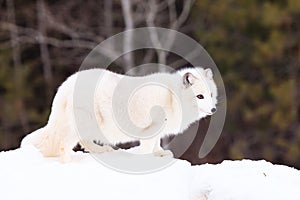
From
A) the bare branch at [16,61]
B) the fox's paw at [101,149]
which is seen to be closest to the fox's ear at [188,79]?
the fox's paw at [101,149]

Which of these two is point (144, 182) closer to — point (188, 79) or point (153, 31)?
point (188, 79)

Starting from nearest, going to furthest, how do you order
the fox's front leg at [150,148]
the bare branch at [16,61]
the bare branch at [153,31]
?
the fox's front leg at [150,148] < the bare branch at [153,31] < the bare branch at [16,61]

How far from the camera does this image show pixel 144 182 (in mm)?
3168

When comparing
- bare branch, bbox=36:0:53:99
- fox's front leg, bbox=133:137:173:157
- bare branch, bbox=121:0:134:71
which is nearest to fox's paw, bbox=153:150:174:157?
fox's front leg, bbox=133:137:173:157

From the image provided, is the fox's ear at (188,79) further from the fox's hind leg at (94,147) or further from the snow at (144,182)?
the fox's hind leg at (94,147)

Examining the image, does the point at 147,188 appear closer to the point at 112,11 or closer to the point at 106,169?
the point at 106,169

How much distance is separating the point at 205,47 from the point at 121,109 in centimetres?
818

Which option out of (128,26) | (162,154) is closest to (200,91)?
(162,154)

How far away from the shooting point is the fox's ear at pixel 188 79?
11.8 ft

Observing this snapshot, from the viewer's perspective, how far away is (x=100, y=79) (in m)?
3.60

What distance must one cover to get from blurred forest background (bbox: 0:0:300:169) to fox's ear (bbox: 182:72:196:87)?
25.1ft

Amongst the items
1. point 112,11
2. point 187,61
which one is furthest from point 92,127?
point 112,11

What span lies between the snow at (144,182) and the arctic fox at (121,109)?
0.20 meters

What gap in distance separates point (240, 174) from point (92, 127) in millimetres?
848
